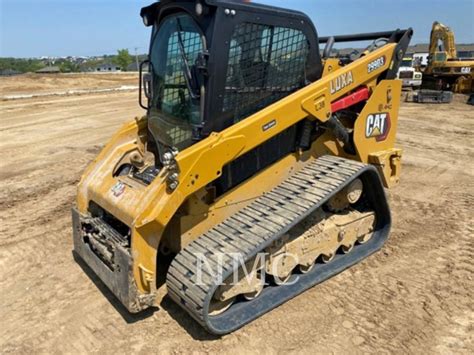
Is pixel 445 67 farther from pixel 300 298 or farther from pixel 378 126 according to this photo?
pixel 300 298

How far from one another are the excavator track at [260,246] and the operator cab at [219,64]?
43cm

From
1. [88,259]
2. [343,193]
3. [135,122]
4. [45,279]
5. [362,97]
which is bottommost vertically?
[45,279]

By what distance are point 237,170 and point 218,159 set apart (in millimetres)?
536

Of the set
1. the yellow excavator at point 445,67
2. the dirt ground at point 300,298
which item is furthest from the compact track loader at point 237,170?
the yellow excavator at point 445,67

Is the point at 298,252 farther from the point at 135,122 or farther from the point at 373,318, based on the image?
the point at 135,122

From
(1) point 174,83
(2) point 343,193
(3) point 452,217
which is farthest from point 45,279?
(3) point 452,217

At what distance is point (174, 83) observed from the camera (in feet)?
13.1

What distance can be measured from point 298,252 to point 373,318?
0.80 m

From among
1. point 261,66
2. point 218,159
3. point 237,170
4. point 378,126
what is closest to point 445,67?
point 378,126

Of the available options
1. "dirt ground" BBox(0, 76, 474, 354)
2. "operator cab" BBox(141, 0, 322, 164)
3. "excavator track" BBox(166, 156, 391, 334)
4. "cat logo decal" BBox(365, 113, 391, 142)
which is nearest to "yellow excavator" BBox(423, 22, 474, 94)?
"dirt ground" BBox(0, 76, 474, 354)

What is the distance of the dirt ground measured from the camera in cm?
333

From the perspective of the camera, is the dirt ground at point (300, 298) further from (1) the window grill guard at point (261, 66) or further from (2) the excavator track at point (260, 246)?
(1) the window grill guard at point (261, 66)

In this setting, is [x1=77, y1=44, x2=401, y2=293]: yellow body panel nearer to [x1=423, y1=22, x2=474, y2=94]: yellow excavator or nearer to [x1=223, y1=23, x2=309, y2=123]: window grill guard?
[x1=223, y1=23, x2=309, y2=123]: window grill guard

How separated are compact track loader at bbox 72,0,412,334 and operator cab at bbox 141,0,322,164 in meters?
0.01
